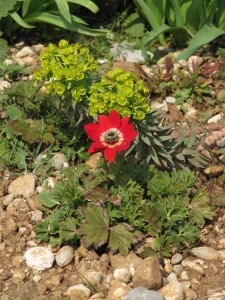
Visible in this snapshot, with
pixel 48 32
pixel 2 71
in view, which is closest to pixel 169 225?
pixel 2 71

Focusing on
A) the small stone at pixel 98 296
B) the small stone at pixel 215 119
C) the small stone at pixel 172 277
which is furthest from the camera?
the small stone at pixel 215 119

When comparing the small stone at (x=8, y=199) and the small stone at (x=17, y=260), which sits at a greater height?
the small stone at (x=8, y=199)

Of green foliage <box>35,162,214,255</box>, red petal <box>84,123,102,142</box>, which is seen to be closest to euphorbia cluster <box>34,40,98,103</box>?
red petal <box>84,123,102,142</box>

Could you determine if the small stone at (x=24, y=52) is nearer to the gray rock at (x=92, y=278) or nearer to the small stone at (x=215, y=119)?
the small stone at (x=215, y=119)

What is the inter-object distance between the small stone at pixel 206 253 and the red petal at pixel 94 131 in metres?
0.64

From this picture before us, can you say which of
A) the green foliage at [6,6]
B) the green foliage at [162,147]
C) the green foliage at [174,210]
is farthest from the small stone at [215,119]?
the green foliage at [6,6]

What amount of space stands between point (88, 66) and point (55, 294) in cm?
102

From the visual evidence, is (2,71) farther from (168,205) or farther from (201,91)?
(168,205)

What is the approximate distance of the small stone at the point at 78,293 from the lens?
2.89 m

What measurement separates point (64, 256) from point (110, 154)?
0.48 metres

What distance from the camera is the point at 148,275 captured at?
9.47 feet

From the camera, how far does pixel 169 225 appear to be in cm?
312

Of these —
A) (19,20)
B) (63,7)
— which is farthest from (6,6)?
(63,7)

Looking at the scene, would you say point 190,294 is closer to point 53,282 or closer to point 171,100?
point 53,282
